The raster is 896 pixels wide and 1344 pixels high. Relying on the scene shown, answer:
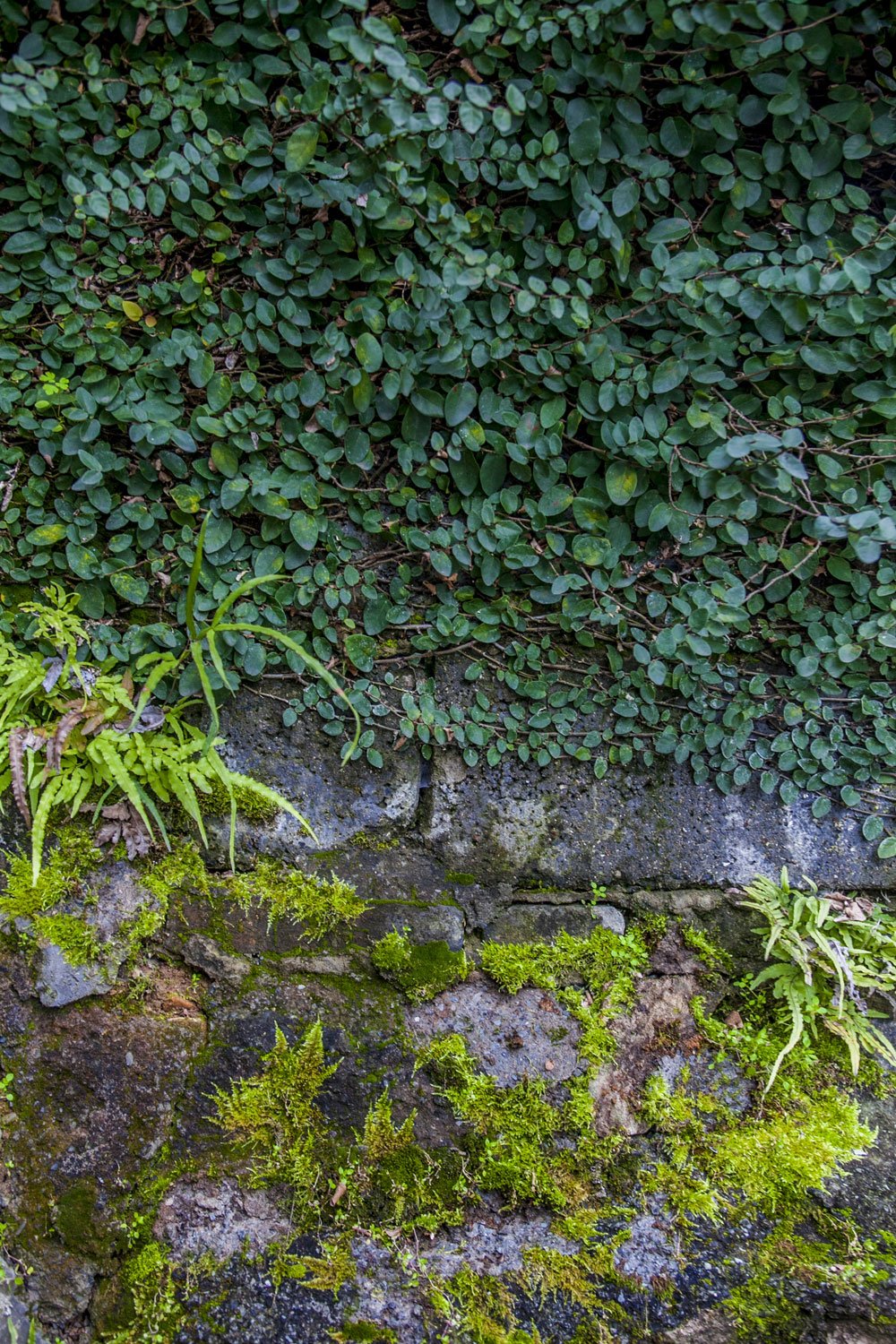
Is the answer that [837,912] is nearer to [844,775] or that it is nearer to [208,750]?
[844,775]

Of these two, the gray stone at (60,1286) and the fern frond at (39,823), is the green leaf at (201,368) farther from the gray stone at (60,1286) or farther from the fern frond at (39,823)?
the gray stone at (60,1286)

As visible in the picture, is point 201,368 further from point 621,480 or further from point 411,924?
point 411,924

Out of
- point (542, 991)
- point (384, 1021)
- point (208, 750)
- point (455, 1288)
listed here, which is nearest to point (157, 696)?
point (208, 750)

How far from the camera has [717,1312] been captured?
76.9 inches

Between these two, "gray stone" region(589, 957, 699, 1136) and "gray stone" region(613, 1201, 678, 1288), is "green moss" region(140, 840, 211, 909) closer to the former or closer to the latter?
"gray stone" region(589, 957, 699, 1136)

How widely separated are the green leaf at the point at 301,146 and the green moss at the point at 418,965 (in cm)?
214

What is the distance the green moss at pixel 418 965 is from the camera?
230 cm

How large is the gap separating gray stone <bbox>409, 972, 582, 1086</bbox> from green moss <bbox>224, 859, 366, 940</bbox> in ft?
1.19

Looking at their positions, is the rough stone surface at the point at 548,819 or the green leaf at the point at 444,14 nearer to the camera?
the green leaf at the point at 444,14

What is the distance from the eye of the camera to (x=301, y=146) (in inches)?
78.3

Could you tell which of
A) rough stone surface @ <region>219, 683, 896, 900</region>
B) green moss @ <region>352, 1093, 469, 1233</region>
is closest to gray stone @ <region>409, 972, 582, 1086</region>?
green moss @ <region>352, 1093, 469, 1233</region>

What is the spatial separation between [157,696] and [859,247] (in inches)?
93.8

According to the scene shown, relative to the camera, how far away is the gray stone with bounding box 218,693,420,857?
2.48 m

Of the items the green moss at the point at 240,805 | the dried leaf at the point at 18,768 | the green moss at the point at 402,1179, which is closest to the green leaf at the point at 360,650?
the green moss at the point at 240,805
